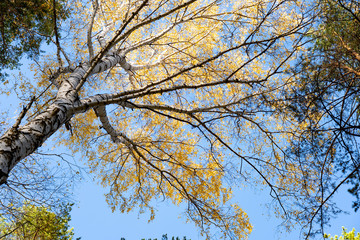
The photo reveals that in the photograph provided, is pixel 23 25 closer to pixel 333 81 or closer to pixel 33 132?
pixel 33 132

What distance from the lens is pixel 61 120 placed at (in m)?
3.08

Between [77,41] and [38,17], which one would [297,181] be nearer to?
[38,17]

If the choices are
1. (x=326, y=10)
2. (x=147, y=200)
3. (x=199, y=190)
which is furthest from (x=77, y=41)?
(x=326, y=10)

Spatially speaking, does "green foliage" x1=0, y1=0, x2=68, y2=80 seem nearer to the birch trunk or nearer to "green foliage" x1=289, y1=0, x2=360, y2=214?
the birch trunk

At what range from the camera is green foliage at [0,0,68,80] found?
389 centimetres

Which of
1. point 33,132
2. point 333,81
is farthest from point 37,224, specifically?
point 333,81

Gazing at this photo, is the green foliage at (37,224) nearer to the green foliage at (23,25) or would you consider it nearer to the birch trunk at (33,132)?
the birch trunk at (33,132)

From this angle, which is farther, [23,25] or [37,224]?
[37,224]

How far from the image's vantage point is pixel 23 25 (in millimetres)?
4309

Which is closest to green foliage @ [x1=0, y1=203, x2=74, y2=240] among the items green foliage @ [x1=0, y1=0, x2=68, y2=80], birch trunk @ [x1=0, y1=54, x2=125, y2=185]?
birch trunk @ [x1=0, y1=54, x2=125, y2=185]

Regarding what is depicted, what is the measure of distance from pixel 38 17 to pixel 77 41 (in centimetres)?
326

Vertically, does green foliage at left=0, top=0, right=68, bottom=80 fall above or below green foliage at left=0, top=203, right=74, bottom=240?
above

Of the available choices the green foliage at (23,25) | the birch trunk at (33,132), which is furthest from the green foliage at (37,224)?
the green foliage at (23,25)

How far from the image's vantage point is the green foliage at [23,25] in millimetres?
3895
